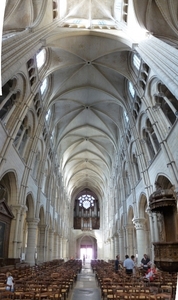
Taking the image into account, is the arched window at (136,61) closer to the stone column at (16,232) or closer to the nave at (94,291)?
the stone column at (16,232)

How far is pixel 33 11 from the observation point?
15.8 m

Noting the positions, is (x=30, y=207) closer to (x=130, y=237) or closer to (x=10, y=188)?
(x=10, y=188)

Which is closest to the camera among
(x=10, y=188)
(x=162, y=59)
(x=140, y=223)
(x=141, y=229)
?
(x=162, y=59)

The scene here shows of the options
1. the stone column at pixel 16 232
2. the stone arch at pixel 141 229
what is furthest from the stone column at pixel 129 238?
the stone column at pixel 16 232

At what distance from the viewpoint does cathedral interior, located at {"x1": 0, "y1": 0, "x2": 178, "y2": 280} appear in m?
12.6

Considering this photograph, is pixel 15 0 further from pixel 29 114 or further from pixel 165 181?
pixel 165 181

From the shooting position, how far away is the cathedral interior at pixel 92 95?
12.6 metres

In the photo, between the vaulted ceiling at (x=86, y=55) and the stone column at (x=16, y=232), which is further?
the vaulted ceiling at (x=86, y=55)

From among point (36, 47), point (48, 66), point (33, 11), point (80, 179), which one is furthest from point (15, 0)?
point (80, 179)

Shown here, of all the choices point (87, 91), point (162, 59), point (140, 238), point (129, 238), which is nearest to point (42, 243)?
point (129, 238)

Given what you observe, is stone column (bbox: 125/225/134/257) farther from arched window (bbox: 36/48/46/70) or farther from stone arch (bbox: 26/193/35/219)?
arched window (bbox: 36/48/46/70)

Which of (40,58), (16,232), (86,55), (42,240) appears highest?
(86,55)

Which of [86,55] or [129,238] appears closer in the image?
[86,55]

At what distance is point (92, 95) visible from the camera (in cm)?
2445
